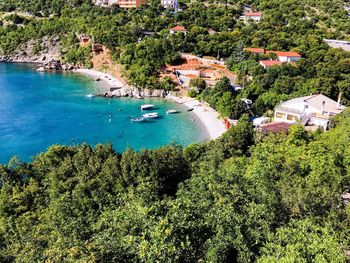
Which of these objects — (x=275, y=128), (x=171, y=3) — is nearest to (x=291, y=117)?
(x=275, y=128)

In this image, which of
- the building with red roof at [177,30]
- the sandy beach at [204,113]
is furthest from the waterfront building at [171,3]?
the sandy beach at [204,113]

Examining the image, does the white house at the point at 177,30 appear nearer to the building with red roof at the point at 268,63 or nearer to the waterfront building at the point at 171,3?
the building with red roof at the point at 268,63

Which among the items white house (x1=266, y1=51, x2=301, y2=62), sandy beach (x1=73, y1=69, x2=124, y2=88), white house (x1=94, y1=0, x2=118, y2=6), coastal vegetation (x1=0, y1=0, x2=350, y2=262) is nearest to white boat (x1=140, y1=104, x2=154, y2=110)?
coastal vegetation (x1=0, y1=0, x2=350, y2=262)

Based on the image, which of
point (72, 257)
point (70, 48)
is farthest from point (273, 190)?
point (70, 48)

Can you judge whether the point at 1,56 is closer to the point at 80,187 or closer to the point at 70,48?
the point at 70,48

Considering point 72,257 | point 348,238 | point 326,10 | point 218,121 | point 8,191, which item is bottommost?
point 218,121

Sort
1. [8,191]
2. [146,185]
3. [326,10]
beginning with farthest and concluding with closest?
1. [326,10]
2. [8,191]
3. [146,185]
